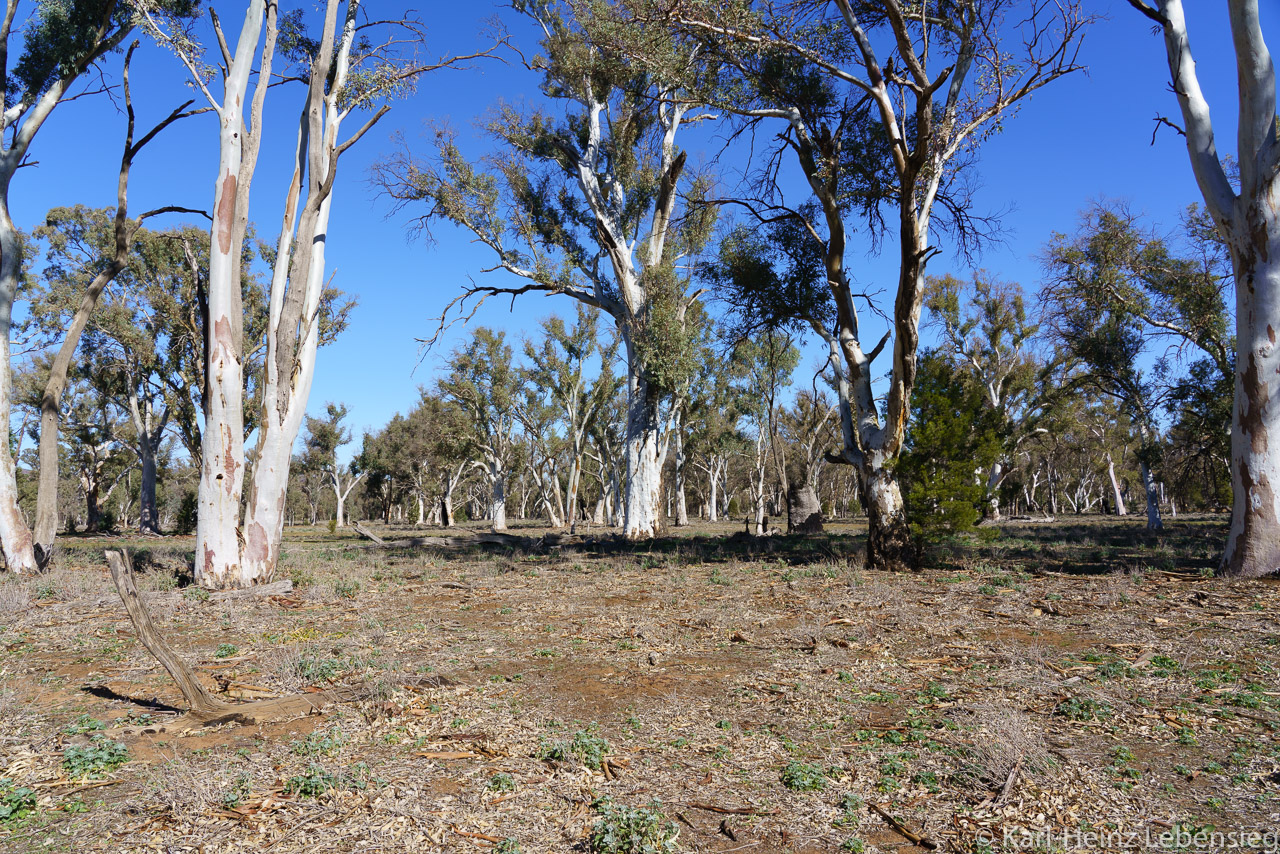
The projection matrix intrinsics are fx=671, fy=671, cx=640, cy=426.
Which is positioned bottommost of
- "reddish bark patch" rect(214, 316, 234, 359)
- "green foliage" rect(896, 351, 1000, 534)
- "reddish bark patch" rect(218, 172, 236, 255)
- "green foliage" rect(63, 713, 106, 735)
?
"green foliage" rect(63, 713, 106, 735)

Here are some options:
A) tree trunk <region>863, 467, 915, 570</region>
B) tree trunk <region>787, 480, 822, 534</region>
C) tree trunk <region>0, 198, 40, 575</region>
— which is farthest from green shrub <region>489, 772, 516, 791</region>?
tree trunk <region>787, 480, 822, 534</region>

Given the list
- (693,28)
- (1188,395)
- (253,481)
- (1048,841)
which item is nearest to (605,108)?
(693,28)

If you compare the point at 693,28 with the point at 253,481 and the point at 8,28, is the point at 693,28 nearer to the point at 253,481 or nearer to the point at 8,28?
the point at 253,481

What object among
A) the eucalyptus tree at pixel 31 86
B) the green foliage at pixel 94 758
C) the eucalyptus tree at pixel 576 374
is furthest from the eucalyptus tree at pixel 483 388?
the green foliage at pixel 94 758

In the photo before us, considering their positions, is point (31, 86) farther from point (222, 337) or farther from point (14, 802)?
point (14, 802)

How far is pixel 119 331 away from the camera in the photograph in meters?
28.7

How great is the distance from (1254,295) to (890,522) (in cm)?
564

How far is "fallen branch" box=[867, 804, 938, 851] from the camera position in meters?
3.10

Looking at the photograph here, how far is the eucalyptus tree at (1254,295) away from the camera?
847 centimetres

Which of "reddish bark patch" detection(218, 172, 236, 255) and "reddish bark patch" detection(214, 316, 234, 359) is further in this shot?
"reddish bark patch" detection(218, 172, 236, 255)

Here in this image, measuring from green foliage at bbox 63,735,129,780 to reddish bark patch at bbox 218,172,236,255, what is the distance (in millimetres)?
8351

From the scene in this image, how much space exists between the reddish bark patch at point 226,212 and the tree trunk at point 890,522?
11.0m

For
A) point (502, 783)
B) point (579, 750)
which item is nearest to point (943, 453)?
point (579, 750)

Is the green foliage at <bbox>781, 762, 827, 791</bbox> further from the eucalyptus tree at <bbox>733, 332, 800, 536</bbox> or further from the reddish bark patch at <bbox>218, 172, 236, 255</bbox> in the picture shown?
the eucalyptus tree at <bbox>733, 332, 800, 536</bbox>
